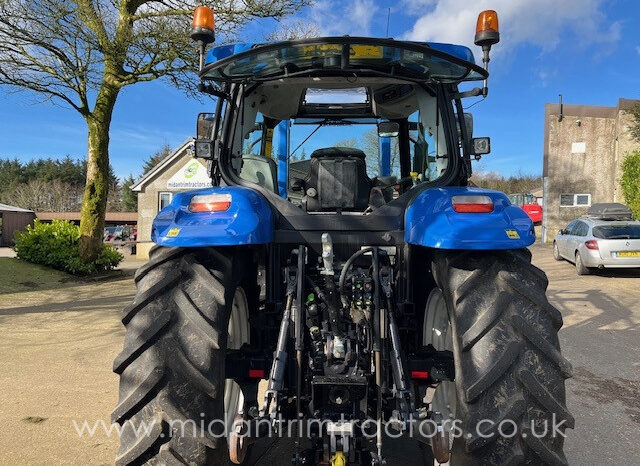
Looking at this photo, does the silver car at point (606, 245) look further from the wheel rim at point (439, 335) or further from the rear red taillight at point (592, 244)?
the wheel rim at point (439, 335)

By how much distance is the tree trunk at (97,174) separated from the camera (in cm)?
1233

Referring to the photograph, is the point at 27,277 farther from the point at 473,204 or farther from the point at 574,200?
the point at 574,200

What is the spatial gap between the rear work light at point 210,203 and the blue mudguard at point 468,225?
87 centimetres

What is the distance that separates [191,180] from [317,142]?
24.0 metres

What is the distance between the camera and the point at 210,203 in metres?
2.15

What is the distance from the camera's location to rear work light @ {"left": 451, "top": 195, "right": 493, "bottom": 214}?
2072 millimetres

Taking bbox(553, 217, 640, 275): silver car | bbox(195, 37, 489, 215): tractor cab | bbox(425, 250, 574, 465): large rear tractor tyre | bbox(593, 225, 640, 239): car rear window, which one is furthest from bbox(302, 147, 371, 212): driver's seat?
bbox(593, 225, 640, 239): car rear window

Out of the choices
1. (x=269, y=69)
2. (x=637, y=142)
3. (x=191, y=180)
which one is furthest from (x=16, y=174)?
(x=269, y=69)

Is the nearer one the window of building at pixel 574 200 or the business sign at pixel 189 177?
the window of building at pixel 574 200

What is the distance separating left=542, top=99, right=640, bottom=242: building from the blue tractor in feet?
80.2

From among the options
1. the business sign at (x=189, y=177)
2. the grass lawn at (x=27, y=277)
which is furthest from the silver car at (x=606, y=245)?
the business sign at (x=189, y=177)

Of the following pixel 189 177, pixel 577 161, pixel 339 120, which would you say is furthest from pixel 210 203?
pixel 577 161

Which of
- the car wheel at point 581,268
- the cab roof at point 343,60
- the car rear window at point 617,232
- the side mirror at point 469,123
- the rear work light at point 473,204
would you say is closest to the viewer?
the rear work light at point 473,204

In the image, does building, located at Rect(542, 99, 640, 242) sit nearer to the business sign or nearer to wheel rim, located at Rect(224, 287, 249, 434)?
the business sign
